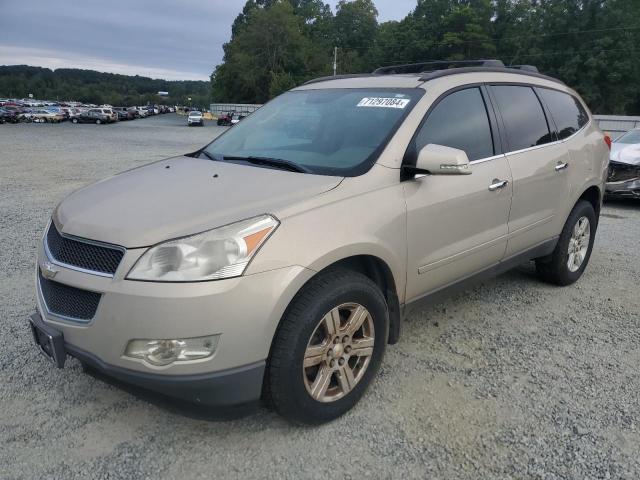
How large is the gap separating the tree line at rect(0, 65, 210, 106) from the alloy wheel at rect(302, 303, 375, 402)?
141829 millimetres

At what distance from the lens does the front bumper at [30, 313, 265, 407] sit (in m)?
2.25

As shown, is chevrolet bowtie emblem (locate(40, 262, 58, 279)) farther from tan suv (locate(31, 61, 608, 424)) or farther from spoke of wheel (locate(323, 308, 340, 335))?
spoke of wheel (locate(323, 308, 340, 335))

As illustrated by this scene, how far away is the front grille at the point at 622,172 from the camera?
28.4ft

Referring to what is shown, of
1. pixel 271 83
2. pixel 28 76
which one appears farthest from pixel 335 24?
pixel 28 76

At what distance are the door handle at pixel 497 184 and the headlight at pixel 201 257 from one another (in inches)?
73.1

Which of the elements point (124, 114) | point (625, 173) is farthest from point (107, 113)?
point (625, 173)

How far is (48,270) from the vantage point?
2.54m

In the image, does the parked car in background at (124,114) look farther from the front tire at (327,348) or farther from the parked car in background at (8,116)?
the front tire at (327,348)

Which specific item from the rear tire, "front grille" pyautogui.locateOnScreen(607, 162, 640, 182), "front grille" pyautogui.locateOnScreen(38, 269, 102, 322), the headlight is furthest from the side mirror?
"front grille" pyautogui.locateOnScreen(607, 162, 640, 182)

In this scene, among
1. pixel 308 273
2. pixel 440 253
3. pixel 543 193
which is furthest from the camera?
pixel 543 193

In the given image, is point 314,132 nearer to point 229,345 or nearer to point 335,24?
point 229,345

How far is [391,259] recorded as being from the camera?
9.50ft

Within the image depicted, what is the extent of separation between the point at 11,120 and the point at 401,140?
49.6 metres

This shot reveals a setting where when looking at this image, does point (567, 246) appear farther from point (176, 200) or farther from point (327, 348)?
point (176, 200)
